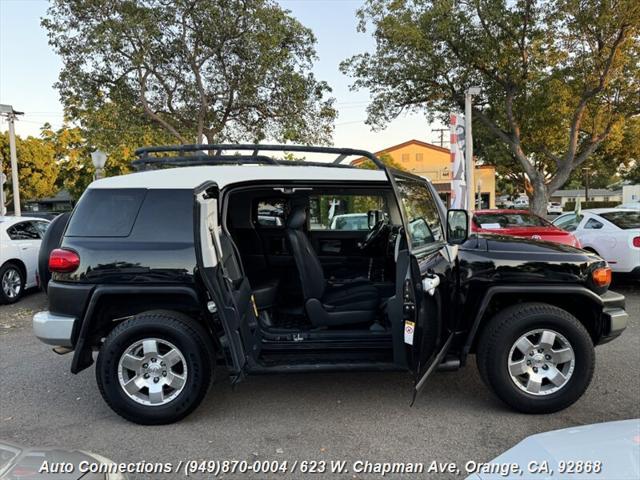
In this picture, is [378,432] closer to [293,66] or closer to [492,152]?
[293,66]

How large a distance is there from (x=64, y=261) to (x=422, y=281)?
8.55 feet

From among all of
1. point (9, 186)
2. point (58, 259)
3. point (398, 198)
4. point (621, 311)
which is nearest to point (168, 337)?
point (58, 259)

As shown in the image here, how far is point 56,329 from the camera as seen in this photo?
345 centimetres

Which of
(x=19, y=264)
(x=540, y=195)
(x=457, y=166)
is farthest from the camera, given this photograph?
(x=540, y=195)

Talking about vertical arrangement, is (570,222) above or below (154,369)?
above

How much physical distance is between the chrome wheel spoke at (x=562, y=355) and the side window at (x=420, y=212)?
1168 mm

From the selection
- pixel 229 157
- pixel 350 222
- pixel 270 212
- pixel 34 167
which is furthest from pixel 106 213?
pixel 34 167

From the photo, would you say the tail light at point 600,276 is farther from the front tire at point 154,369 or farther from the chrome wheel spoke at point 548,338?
the front tire at point 154,369

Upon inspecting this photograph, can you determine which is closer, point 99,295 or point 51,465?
point 51,465

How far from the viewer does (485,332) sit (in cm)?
348

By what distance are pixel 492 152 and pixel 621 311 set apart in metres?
23.4

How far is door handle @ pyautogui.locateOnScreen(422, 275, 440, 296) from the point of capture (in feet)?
9.64

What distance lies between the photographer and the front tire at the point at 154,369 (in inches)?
133

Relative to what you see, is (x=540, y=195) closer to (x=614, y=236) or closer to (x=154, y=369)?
(x=614, y=236)
